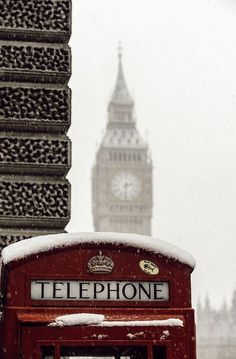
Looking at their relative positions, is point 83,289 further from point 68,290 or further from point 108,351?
point 108,351

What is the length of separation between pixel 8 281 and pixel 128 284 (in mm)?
565

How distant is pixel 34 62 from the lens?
8.23 metres

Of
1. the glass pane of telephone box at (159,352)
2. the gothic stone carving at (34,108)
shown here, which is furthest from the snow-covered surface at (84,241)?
the gothic stone carving at (34,108)

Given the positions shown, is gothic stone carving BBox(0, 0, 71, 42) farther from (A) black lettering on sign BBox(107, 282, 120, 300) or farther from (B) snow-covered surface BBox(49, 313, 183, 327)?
(B) snow-covered surface BBox(49, 313, 183, 327)

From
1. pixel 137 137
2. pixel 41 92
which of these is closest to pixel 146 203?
pixel 137 137

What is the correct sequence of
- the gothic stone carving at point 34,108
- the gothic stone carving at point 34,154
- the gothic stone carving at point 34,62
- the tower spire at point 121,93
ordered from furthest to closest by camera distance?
the tower spire at point 121,93 < the gothic stone carving at point 34,62 < the gothic stone carving at point 34,108 < the gothic stone carving at point 34,154

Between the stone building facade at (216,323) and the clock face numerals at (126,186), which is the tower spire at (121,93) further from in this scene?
the stone building facade at (216,323)

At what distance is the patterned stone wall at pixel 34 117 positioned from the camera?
773 centimetres

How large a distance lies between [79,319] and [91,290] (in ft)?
0.52

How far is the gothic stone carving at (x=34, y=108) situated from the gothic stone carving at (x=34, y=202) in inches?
20.7

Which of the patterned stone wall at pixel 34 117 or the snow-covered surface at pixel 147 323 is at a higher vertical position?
the patterned stone wall at pixel 34 117

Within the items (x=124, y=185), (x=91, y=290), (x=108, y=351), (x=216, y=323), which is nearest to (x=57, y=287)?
(x=91, y=290)

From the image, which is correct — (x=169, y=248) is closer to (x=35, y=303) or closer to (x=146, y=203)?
(x=35, y=303)

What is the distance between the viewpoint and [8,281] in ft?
13.3
